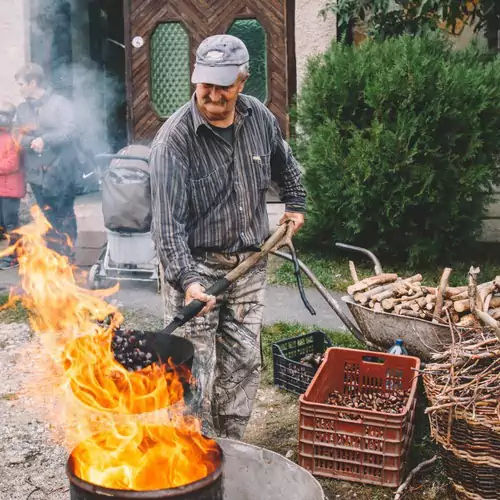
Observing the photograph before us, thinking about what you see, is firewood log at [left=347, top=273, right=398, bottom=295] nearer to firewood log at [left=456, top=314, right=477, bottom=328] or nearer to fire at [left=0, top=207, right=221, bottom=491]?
firewood log at [left=456, top=314, right=477, bottom=328]

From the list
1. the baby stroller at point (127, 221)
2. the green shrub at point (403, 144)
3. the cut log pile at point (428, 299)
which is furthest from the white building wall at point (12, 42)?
the cut log pile at point (428, 299)

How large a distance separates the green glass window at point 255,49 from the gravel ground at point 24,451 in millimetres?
6237

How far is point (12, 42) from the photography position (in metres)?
11.6

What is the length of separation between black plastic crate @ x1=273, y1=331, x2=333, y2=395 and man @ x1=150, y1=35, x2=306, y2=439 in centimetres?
128

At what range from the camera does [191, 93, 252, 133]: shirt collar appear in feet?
13.7

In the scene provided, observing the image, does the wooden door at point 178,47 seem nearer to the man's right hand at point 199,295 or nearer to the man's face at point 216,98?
the man's face at point 216,98

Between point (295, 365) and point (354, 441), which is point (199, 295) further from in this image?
point (295, 365)

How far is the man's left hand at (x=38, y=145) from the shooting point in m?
9.33

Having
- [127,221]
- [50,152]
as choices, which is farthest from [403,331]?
[50,152]

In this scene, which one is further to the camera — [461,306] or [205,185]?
[461,306]

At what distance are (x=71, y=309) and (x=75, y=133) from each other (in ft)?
16.3

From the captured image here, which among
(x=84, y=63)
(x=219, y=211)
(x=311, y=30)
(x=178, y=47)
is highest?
(x=311, y=30)

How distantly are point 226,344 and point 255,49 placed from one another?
306 inches

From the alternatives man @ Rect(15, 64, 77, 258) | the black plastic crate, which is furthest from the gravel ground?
man @ Rect(15, 64, 77, 258)
